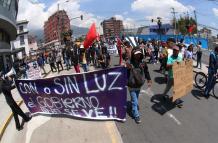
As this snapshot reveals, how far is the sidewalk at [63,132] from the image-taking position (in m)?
8.43

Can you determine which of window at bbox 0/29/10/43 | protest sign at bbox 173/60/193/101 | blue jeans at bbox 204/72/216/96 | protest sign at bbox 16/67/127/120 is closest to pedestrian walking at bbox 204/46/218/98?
blue jeans at bbox 204/72/216/96

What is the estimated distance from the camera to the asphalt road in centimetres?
820

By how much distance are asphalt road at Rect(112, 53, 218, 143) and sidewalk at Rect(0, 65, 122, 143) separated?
1.20 feet

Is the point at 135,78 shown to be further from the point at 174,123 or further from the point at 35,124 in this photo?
the point at 35,124

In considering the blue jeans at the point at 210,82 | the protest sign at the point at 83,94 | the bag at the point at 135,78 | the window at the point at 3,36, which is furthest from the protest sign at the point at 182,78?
the window at the point at 3,36

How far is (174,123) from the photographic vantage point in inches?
363

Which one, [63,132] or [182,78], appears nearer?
[63,132]

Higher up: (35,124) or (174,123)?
(174,123)

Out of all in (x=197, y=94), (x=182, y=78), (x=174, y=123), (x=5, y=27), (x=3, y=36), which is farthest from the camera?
(x=3, y=36)

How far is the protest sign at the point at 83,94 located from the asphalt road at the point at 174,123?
0.64 m

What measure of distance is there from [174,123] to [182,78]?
1818mm

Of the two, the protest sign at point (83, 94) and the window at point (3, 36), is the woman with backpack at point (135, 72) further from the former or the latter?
the window at point (3, 36)

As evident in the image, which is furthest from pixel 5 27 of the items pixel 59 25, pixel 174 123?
pixel 174 123

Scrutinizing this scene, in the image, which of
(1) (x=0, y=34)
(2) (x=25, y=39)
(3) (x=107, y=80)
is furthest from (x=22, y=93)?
(2) (x=25, y=39)
